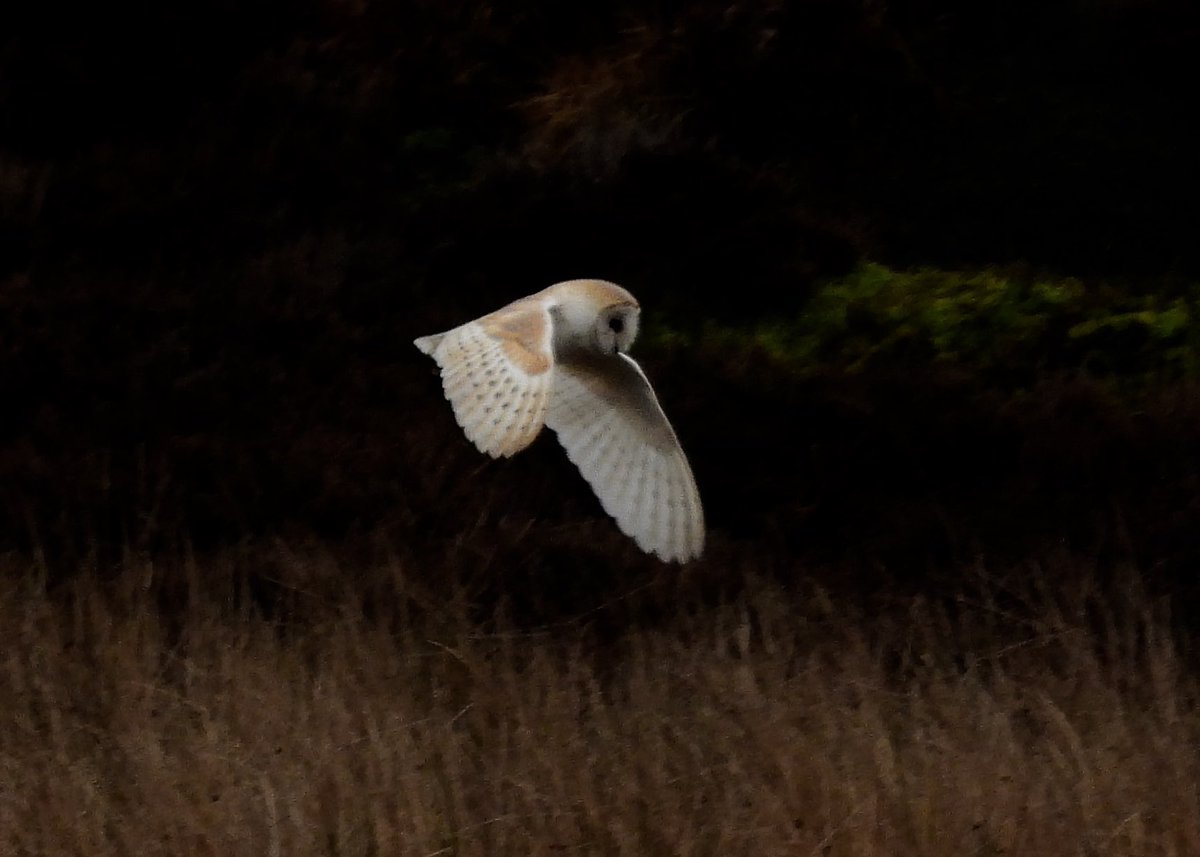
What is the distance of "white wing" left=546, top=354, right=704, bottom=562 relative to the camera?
121 inches

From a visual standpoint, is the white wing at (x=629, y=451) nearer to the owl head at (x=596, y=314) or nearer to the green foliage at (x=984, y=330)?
the owl head at (x=596, y=314)

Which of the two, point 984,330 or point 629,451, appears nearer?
point 629,451

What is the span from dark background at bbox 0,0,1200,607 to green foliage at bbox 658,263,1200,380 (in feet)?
0.30

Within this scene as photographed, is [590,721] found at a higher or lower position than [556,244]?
lower

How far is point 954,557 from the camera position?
3.73m

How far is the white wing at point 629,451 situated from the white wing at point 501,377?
1.32 feet

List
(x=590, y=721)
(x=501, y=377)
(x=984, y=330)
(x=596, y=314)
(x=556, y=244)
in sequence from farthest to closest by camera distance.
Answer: (x=556, y=244) → (x=984, y=330) → (x=590, y=721) → (x=596, y=314) → (x=501, y=377)

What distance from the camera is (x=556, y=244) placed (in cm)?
477

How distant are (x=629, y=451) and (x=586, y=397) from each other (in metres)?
0.14

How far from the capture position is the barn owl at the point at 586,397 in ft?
8.26

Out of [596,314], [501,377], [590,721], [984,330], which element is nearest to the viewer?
[501,377]

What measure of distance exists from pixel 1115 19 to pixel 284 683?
4.45 meters

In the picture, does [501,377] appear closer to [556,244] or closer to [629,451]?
[629,451]

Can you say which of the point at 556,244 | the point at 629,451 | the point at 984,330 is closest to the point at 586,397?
the point at 629,451
